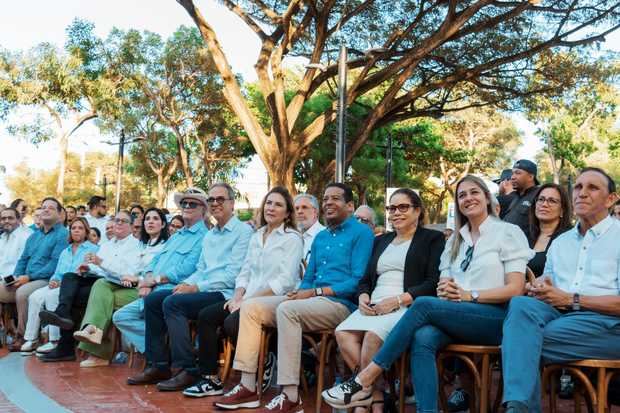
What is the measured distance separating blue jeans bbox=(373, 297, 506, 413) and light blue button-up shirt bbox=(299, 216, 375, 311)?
121cm

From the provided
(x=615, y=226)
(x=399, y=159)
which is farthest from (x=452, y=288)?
(x=399, y=159)

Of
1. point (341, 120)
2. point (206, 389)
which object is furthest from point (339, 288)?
point (341, 120)

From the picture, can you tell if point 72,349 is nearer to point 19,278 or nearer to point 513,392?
point 19,278

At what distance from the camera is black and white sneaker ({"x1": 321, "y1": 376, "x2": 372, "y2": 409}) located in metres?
4.58

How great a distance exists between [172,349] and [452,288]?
292 centimetres

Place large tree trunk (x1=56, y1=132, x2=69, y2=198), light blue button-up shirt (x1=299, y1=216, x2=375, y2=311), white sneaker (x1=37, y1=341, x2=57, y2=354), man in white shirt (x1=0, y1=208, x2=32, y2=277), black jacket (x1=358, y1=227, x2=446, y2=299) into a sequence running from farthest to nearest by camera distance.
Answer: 1. large tree trunk (x1=56, y1=132, x2=69, y2=198)
2. man in white shirt (x1=0, y1=208, x2=32, y2=277)
3. white sneaker (x1=37, y1=341, x2=57, y2=354)
4. light blue button-up shirt (x1=299, y1=216, x2=375, y2=311)
5. black jacket (x1=358, y1=227, x2=446, y2=299)

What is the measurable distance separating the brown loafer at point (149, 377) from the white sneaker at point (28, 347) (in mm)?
2432

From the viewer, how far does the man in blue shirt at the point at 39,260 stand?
9.05m

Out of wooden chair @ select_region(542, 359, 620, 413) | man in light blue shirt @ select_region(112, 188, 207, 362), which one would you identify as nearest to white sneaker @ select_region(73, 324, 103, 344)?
man in light blue shirt @ select_region(112, 188, 207, 362)

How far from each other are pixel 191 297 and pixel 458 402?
2.48 m

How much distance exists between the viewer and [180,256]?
749 cm

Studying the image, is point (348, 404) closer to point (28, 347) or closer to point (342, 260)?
point (342, 260)

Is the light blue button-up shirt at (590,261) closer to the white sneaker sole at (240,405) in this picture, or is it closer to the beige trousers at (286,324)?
the beige trousers at (286,324)

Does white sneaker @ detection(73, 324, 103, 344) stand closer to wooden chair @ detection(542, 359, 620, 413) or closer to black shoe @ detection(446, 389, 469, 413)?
black shoe @ detection(446, 389, 469, 413)
